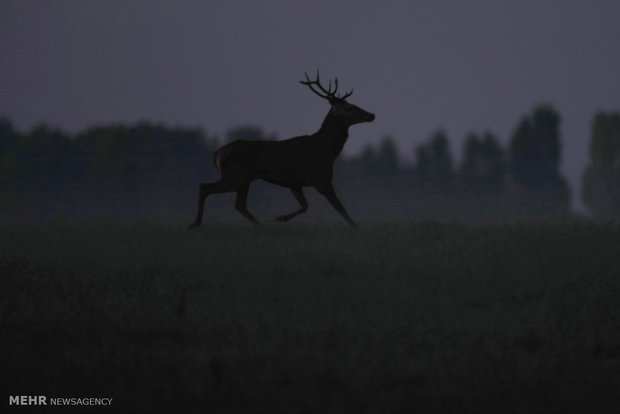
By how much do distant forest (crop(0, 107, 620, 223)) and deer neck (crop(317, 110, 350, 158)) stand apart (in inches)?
1424

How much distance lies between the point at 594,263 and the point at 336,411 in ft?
24.8

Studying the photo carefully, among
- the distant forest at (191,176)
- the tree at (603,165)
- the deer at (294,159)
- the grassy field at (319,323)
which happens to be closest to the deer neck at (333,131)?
the deer at (294,159)

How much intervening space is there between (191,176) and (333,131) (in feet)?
141

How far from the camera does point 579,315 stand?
848 cm

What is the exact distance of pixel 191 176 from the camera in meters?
58.0

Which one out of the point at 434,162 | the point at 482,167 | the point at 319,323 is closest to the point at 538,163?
the point at 482,167

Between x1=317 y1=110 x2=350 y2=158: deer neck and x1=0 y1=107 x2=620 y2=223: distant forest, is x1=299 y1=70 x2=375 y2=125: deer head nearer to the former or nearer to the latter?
x1=317 y1=110 x2=350 y2=158: deer neck

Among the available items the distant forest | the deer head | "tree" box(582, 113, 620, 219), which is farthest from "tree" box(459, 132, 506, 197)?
the deer head

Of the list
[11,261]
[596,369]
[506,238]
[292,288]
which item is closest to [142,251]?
[11,261]

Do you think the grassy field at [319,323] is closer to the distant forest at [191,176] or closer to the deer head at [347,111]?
the deer head at [347,111]

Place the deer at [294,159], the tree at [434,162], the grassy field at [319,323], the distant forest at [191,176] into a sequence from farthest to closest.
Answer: the tree at [434,162] < the distant forest at [191,176] < the deer at [294,159] < the grassy field at [319,323]

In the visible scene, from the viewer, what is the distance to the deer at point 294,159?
1519cm

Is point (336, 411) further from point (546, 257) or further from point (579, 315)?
point (546, 257)

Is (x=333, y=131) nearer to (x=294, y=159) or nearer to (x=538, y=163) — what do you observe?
(x=294, y=159)
